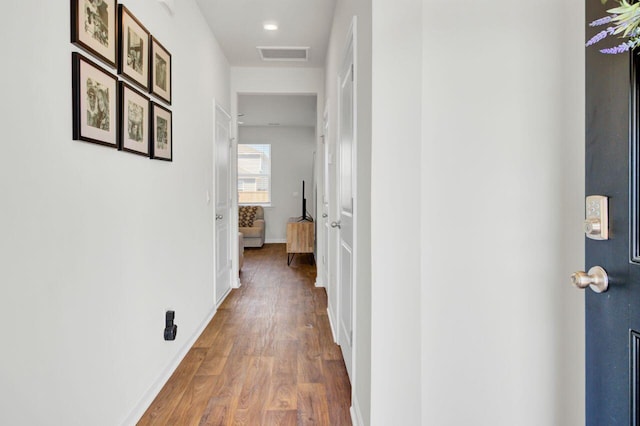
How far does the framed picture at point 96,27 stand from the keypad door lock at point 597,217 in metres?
1.68

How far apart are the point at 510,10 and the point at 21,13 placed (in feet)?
5.14

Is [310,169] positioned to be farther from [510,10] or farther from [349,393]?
[510,10]

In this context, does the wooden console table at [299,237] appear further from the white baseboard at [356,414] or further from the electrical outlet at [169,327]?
the white baseboard at [356,414]

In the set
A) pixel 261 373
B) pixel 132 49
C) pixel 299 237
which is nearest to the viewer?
pixel 132 49

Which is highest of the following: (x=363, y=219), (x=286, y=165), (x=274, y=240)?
(x=286, y=165)

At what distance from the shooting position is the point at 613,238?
0.82 meters

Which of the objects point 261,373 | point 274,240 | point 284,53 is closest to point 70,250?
point 261,373

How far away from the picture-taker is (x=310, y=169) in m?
8.60

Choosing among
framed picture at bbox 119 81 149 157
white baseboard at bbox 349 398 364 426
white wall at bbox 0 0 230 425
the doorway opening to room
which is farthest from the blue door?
the doorway opening to room

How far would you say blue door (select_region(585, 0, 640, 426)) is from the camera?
0.78 m

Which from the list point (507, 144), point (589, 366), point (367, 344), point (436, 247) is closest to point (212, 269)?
point (367, 344)

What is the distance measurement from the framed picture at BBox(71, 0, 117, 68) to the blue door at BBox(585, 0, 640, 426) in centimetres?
158

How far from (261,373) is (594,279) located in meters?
1.97

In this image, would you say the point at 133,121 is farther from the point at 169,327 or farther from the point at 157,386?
the point at 157,386
